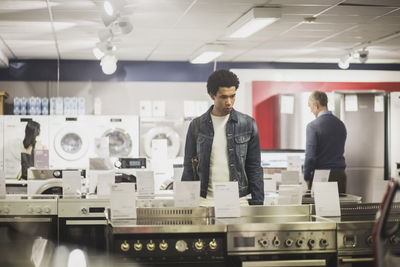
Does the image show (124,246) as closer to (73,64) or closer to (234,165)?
(234,165)

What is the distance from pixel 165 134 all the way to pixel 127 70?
4.66 feet

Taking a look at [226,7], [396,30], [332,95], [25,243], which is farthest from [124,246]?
[332,95]

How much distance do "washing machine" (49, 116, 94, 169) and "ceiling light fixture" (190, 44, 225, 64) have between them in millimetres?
2146

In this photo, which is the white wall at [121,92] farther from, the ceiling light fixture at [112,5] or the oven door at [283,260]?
the oven door at [283,260]

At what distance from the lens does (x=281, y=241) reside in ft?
11.4

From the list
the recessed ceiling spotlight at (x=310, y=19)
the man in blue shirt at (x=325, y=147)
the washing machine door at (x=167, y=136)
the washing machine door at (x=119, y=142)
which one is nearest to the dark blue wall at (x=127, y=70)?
→ the washing machine door at (x=167, y=136)

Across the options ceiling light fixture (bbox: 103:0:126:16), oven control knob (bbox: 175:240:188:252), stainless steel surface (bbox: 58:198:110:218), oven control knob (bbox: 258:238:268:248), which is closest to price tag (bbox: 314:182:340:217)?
oven control knob (bbox: 258:238:268:248)

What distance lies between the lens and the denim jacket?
14.2 feet

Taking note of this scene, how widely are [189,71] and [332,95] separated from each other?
2687mm

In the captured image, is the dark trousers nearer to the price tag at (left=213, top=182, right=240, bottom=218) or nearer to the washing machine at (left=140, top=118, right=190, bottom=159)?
the price tag at (left=213, top=182, right=240, bottom=218)

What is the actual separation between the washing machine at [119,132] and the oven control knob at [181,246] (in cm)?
706

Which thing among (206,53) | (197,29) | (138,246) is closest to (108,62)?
(197,29)

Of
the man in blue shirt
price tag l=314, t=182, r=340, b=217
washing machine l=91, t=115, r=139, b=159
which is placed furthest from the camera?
washing machine l=91, t=115, r=139, b=159

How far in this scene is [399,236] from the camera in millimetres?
3621
